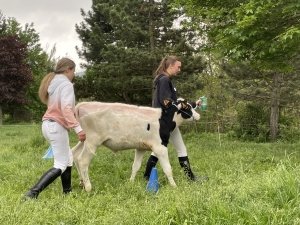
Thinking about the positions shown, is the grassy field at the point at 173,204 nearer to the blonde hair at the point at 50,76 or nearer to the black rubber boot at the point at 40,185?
the black rubber boot at the point at 40,185

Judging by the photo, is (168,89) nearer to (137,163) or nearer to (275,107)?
(137,163)

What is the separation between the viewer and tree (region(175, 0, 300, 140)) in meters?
7.75

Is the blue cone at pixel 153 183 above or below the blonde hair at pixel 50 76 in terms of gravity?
below

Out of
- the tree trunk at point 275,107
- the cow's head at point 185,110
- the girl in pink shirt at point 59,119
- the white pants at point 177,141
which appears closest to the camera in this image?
the girl in pink shirt at point 59,119

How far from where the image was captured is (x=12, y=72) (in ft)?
90.7

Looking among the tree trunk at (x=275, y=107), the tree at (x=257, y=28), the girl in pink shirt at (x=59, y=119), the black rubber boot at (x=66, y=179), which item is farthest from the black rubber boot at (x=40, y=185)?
the tree trunk at (x=275, y=107)

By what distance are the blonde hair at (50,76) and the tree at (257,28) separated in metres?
4.45

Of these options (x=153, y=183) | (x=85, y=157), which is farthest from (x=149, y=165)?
(x=85, y=157)

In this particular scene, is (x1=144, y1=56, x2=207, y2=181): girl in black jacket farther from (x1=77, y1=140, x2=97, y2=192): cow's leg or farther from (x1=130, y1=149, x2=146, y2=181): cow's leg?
(x1=77, y1=140, x2=97, y2=192): cow's leg

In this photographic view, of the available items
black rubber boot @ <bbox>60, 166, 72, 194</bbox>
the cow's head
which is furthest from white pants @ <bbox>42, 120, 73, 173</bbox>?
the cow's head

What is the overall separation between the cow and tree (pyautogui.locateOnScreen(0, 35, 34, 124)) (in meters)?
24.0

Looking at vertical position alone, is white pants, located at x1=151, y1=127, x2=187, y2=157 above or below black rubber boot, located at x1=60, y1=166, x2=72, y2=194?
above

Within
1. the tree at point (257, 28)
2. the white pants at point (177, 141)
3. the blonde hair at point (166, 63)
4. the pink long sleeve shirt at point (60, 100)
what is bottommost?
the white pants at point (177, 141)

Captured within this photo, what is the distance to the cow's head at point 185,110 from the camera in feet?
18.9
